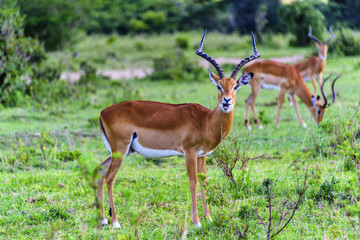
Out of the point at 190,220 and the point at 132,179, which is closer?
the point at 190,220

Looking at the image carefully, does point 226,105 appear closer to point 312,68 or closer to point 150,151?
point 150,151

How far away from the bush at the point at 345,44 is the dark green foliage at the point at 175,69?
5.49 metres

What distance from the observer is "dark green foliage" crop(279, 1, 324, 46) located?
18.9m

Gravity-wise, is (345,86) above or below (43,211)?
below

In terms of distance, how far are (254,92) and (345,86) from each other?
3488 millimetres

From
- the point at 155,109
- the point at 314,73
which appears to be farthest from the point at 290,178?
the point at 314,73

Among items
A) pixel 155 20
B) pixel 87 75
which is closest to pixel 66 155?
pixel 87 75

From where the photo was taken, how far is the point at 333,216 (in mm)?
4391

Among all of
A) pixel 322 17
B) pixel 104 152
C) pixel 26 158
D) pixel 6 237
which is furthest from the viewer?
pixel 322 17

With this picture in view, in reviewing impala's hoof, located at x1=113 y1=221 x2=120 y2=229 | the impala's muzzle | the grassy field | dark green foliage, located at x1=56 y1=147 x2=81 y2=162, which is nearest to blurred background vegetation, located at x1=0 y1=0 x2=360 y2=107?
the grassy field

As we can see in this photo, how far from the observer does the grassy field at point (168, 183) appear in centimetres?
417

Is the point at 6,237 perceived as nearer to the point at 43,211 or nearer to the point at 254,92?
the point at 43,211

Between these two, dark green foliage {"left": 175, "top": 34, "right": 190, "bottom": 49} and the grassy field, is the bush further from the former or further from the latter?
the grassy field

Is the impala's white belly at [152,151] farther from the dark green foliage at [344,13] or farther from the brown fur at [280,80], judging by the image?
the dark green foliage at [344,13]
